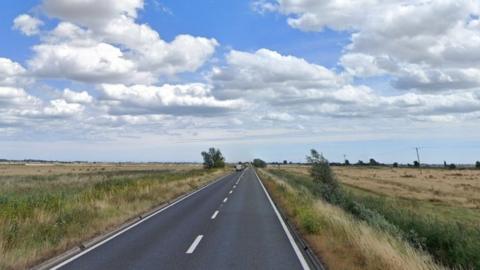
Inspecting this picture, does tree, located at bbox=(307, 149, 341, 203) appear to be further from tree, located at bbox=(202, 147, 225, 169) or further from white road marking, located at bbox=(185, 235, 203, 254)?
tree, located at bbox=(202, 147, 225, 169)

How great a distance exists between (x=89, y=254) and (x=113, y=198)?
13.1 m

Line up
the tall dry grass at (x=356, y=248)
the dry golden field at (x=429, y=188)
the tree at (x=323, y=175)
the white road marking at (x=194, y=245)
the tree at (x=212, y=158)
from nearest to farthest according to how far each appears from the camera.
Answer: the tall dry grass at (x=356, y=248), the white road marking at (x=194, y=245), the tree at (x=323, y=175), the dry golden field at (x=429, y=188), the tree at (x=212, y=158)

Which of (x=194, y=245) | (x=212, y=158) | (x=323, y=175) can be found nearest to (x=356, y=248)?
(x=194, y=245)

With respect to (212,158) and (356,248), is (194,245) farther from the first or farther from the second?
(212,158)

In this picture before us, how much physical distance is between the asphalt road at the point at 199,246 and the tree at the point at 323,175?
1278 cm

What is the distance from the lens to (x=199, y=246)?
11.9 meters

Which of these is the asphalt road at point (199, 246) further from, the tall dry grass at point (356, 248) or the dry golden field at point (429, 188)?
the dry golden field at point (429, 188)

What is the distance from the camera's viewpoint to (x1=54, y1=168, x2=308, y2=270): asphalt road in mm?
9664

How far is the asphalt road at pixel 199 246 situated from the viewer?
966 centimetres

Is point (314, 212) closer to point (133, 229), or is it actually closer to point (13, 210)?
point (133, 229)

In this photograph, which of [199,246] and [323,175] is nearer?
[199,246]

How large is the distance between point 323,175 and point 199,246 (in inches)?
872

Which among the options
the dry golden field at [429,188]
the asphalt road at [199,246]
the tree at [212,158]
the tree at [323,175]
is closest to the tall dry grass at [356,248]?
the asphalt road at [199,246]

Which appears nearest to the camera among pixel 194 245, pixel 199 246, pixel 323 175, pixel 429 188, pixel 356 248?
pixel 356 248
